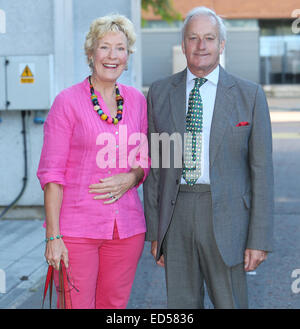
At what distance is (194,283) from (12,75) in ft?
15.7

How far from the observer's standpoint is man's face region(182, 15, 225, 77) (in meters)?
2.92

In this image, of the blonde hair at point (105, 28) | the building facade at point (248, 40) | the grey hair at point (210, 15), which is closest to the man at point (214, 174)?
the grey hair at point (210, 15)

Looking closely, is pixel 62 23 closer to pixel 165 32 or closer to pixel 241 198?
pixel 241 198

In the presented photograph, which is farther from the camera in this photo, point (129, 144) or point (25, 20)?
point (25, 20)

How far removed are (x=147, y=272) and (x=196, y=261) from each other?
259 cm

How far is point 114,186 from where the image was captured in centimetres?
292

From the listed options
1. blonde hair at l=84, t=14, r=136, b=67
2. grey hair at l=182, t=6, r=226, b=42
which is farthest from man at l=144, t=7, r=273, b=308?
blonde hair at l=84, t=14, r=136, b=67

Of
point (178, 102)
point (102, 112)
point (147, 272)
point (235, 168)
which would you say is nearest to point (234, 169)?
point (235, 168)

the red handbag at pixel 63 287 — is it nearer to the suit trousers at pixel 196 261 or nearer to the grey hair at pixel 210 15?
the suit trousers at pixel 196 261

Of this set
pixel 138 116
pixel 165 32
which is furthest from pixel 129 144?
pixel 165 32

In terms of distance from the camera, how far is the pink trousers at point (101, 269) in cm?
293

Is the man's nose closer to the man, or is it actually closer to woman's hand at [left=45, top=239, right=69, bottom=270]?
the man

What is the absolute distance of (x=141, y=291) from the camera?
5.00 meters

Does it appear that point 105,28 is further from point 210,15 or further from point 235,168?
point 235,168
